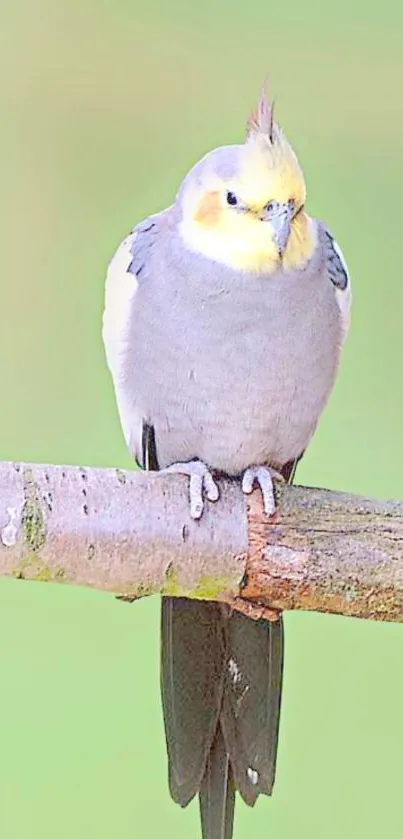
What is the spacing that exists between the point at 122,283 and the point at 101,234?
679mm

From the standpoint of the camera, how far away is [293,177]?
1.07m

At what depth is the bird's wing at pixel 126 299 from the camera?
3.77 feet

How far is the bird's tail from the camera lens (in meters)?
1.14

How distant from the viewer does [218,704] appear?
1.15 metres

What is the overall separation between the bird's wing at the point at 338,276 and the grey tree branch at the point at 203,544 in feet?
0.62

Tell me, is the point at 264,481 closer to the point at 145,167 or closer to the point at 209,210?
the point at 209,210

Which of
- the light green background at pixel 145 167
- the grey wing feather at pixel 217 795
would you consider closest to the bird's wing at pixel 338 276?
the grey wing feather at pixel 217 795

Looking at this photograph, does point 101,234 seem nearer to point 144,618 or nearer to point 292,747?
point 144,618

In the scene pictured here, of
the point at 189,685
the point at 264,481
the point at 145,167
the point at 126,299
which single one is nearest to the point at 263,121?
the point at 126,299

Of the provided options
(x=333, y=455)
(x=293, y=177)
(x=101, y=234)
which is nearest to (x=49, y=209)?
(x=101, y=234)

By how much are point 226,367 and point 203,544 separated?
0.54 ft

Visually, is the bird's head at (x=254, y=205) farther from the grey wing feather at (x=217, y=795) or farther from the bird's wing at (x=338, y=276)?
the grey wing feather at (x=217, y=795)

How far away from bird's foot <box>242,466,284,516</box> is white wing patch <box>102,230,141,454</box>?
13cm

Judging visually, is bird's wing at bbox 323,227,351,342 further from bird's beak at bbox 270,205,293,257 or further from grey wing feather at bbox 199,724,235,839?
grey wing feather at bbox 199,724,235,839
